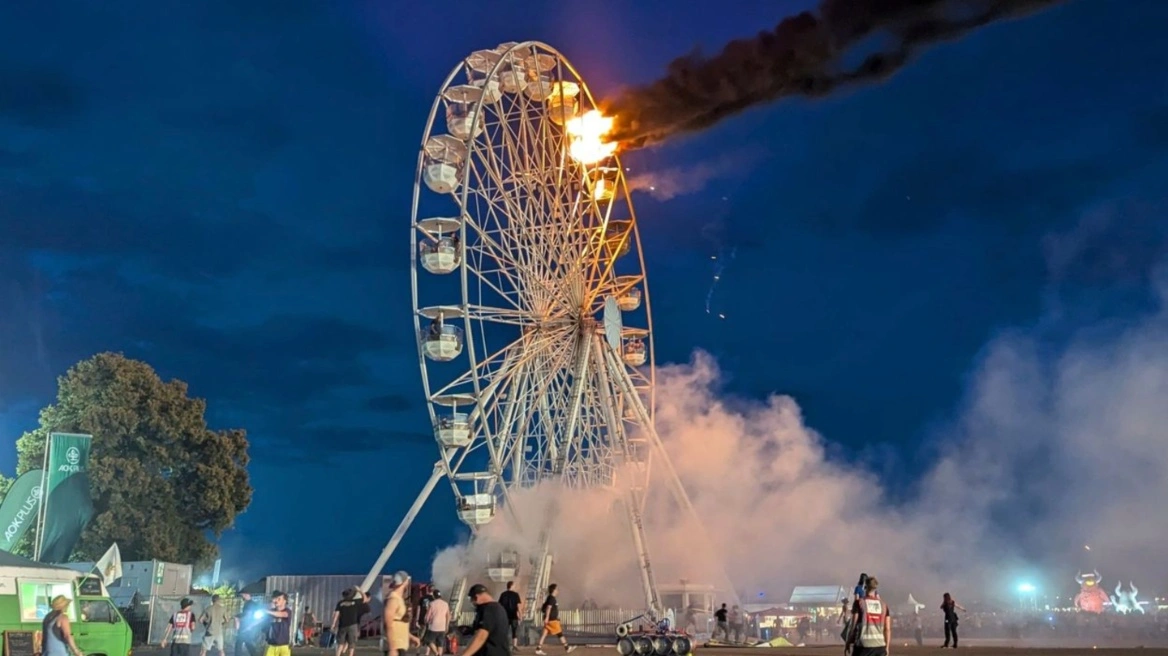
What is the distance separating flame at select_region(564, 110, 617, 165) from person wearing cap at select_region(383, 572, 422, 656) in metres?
29.4

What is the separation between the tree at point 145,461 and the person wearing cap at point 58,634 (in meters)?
33.0

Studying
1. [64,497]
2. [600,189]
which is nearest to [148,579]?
[64,497]

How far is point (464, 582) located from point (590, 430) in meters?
8.28

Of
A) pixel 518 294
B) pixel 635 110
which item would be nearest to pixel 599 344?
pixel 518 294

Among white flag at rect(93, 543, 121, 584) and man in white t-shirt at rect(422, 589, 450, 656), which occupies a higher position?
white flag at rect(93, 543, 121, 584)

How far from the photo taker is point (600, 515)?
155 feet

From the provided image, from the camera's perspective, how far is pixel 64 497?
105ft

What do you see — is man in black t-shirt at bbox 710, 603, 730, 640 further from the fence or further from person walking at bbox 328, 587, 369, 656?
person walking at bbox 328, 587, 369, 656

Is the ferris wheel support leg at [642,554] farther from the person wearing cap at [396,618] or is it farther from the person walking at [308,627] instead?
the person wearing cap at [396,618]

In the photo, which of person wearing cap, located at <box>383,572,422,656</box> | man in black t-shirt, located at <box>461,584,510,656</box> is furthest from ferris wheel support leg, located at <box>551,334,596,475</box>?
man in black t-shirt, located at <box>461,584,510,656</box>

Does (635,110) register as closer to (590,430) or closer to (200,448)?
(590,430)

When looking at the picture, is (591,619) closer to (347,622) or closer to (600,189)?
(600,189)

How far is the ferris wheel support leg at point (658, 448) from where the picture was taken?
42.5 m

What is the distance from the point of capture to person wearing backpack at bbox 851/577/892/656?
44.3 feet
